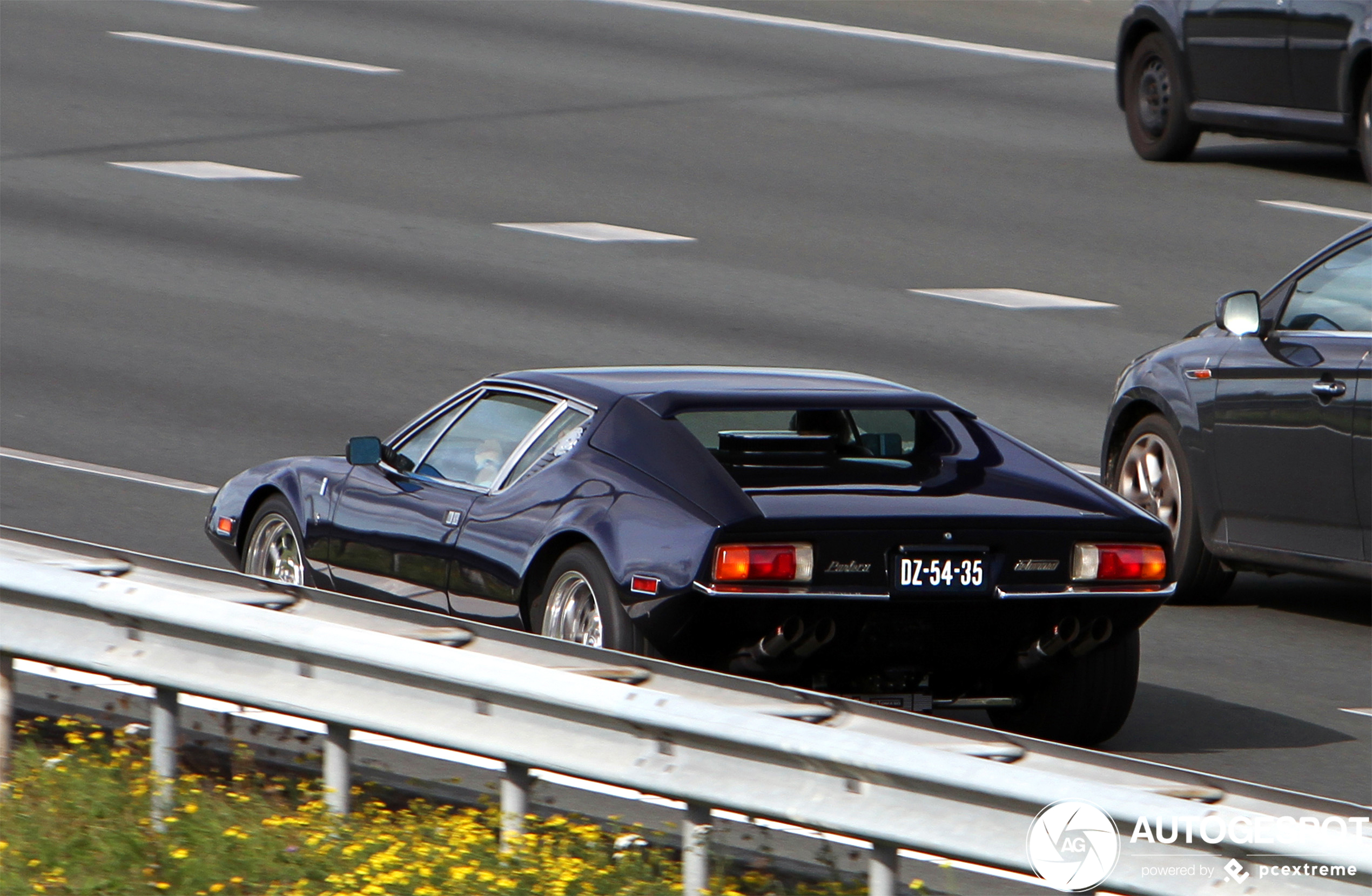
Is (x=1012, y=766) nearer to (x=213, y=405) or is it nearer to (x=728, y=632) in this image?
(x=728, y=632)

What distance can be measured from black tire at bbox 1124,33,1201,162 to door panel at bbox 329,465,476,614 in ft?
39.0

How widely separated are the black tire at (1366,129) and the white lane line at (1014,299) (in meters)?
3.41

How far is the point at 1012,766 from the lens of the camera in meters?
4.70

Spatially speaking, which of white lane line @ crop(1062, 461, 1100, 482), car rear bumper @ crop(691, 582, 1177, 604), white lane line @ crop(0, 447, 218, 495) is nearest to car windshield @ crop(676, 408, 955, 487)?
car rear bumper @ crop(691, 582, 1177, 604)

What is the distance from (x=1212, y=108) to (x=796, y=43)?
6.41 metres

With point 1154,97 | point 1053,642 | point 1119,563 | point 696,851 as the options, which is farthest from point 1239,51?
point 696,851

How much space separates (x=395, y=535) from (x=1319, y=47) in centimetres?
1153

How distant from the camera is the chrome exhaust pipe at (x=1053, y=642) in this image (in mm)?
7227

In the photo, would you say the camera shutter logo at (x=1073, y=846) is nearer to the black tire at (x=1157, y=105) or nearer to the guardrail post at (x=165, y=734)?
the guardrail post at (x=165, y=734)

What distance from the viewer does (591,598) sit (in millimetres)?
7250

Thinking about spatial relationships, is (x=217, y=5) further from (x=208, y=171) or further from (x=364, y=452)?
(x=364, y=452)

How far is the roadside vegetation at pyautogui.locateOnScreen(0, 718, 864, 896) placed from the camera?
5.28 meters

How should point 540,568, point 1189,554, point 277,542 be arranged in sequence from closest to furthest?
point 540,568, point 277,542, point 1189,554

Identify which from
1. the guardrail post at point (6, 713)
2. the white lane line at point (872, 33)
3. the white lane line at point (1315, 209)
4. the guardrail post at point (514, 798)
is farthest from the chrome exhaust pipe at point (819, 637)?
the white lane line at point (872, 33)
